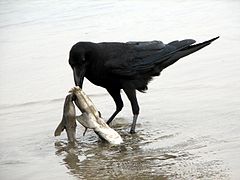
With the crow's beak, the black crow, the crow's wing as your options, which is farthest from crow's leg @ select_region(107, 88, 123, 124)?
the crow's beak

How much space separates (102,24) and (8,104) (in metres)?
4.58

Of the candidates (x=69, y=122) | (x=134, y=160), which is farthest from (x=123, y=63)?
(x=134, y=160)

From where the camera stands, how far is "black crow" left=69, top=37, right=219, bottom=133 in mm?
6246

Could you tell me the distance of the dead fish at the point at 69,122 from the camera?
6.00 m

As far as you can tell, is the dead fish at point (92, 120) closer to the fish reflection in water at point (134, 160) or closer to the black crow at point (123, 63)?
the fish reflection in water at point (134, 160)

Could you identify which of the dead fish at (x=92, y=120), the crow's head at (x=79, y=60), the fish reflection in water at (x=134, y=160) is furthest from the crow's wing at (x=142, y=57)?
the fish reflection in water at (x=134, y=160)

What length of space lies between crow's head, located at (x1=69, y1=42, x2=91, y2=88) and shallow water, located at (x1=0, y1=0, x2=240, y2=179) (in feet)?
1.94

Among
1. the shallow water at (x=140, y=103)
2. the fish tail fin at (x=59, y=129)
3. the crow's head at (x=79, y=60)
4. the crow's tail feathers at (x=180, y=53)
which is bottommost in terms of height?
the shallow water at (x=140, y=103)

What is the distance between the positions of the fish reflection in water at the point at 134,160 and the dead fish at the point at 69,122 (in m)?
0.11

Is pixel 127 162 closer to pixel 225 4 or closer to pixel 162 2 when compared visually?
pixel 225 4

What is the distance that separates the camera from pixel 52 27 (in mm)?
12047

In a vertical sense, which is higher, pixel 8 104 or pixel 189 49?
pixel 189 49

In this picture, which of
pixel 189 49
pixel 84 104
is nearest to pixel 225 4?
pixel 189 49

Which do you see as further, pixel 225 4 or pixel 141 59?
pixel 225 4
